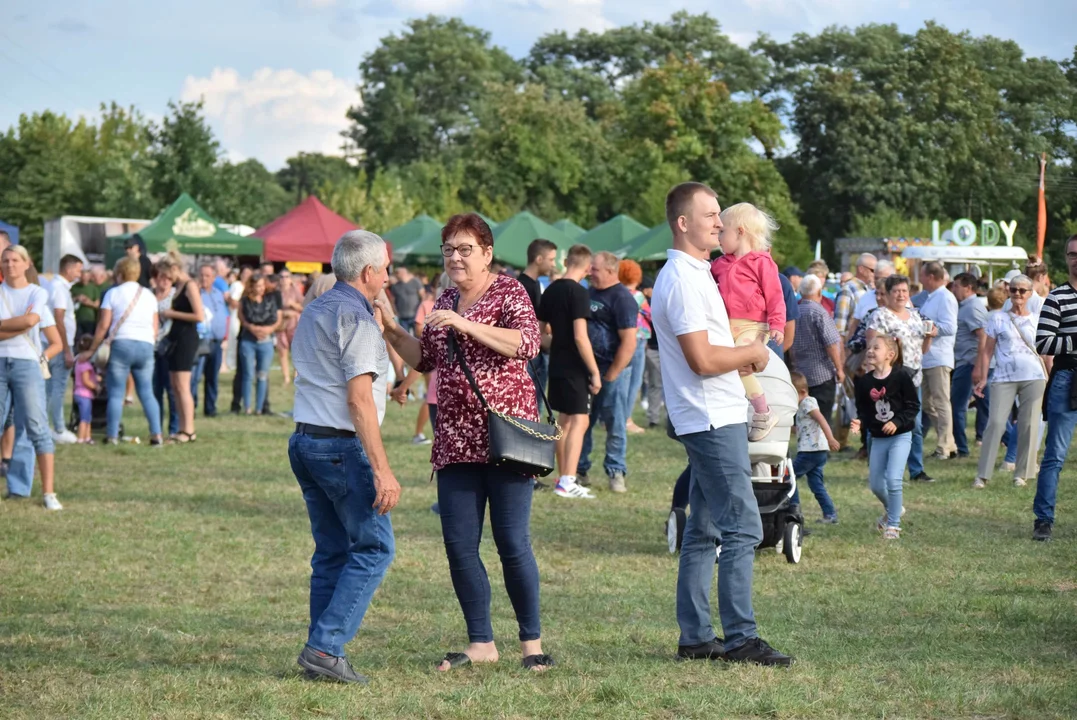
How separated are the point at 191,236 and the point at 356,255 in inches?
1061

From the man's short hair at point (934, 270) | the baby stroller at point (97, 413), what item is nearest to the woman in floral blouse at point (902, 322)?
the man's short hair at point (934, 270)

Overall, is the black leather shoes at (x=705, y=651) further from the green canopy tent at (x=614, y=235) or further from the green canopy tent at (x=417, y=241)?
the green canopy tent at (x=417, y=241)

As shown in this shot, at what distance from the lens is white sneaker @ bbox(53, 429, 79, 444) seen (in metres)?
14.9

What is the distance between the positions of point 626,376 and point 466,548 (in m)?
6.78

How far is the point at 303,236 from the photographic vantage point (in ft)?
104

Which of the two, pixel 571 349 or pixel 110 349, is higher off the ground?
pixel 571 349

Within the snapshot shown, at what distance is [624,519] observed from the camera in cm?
1018

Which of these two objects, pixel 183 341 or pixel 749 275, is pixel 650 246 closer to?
pixel 183 341

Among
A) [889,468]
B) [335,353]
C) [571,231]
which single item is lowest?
[889,468]

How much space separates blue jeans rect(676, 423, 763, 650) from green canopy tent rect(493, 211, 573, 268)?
23.8m

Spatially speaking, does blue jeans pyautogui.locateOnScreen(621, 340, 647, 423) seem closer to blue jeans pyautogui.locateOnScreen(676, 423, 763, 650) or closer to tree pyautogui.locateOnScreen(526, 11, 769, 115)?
blue jeans pyautogui.locateOnScreen(676, 423, 763, 650)

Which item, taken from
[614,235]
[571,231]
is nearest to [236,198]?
[571,231]

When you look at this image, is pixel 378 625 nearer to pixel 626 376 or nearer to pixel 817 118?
pixel 626 376

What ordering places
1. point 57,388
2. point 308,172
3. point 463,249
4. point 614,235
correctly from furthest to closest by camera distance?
point 308,172, point 614,235, point 57,388, point 463,249
